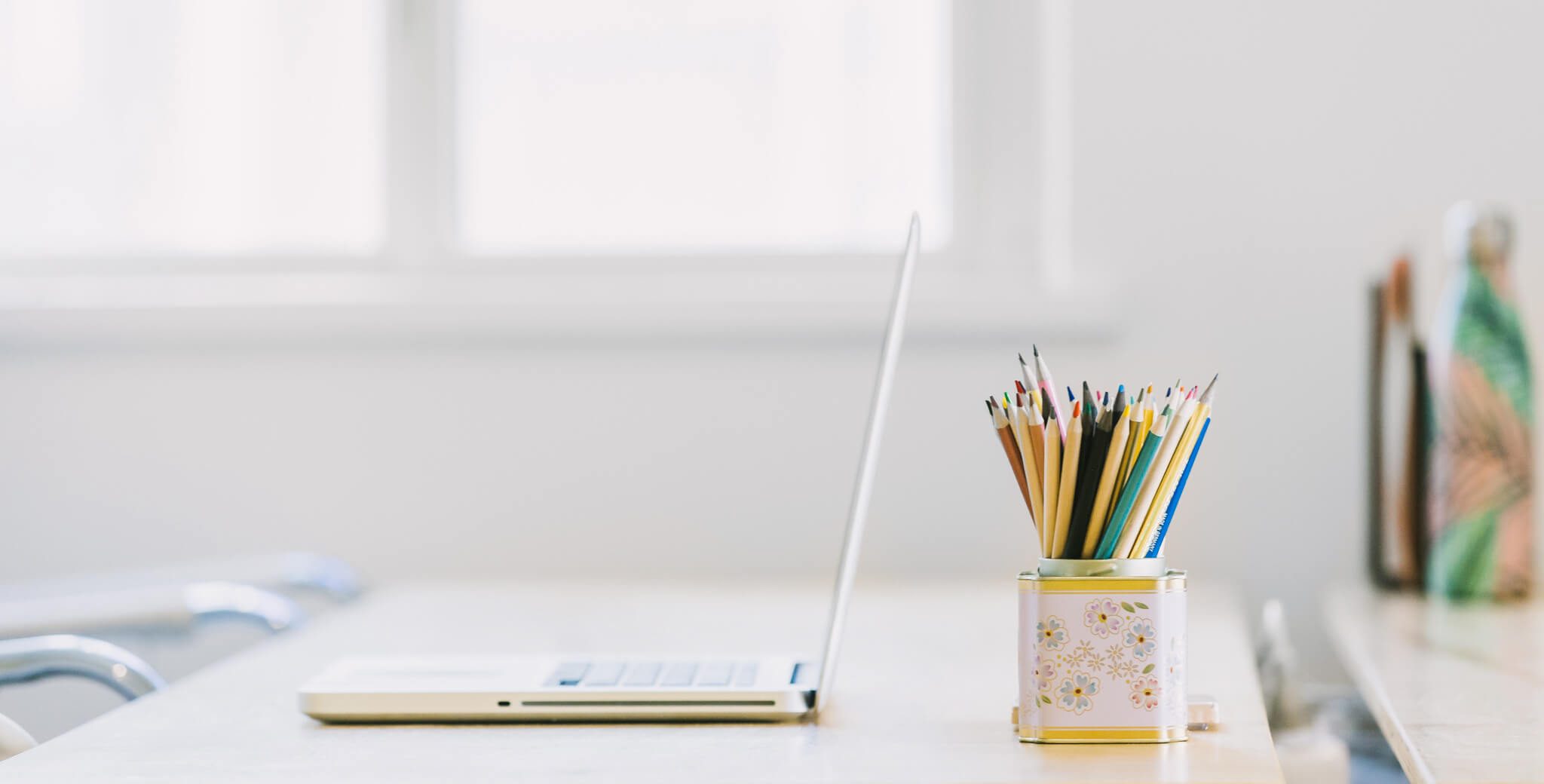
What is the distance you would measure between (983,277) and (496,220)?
2.03 ft

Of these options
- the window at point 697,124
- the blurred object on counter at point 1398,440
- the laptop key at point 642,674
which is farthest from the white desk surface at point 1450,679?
the window at point 697,124

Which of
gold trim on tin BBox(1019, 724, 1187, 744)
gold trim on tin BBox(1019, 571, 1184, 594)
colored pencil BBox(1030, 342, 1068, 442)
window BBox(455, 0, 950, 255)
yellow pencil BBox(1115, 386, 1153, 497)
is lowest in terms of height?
gold trim on tin BBox(1019, 724, 1187, 744)

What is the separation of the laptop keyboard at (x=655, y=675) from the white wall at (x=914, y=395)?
0.86m

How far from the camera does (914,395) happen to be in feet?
5.62

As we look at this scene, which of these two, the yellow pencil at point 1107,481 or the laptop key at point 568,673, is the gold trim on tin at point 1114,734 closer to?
the yellow pencil at point 1107,481

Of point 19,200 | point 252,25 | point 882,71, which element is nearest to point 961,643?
point 882,71

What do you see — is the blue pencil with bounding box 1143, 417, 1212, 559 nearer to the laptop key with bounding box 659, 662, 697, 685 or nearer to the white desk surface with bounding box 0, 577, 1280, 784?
the white desk surface with bounding box 0, 577, 1280, 784

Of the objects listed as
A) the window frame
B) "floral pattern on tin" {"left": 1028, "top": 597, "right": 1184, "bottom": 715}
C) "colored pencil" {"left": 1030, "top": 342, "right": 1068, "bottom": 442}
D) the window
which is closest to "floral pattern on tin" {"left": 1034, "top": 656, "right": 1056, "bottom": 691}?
"floral pattern on tin" {"left": 1028, "top": 597, "right": 1184, "bottom": 715}

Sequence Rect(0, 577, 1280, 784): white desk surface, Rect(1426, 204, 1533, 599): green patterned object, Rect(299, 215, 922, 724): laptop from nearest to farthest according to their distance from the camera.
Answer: Rect(0, 577, 1280, 784): white desk surface < Rect(299, 215, 922, 724): laptop < Rect(1426, 204, 1533, 599): green patterned object

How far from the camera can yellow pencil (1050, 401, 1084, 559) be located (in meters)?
0.68

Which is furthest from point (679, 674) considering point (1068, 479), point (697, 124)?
point (697, 124)

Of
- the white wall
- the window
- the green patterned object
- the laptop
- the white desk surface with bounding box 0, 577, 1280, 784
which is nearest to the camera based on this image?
the white desk surface with bounding box 0, 577, 1280, 784

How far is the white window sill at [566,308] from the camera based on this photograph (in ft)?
5.50

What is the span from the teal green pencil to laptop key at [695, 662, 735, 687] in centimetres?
23
